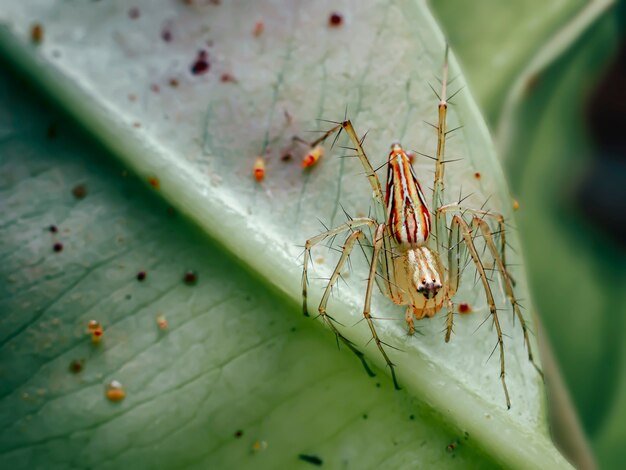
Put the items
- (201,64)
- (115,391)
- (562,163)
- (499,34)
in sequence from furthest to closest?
(562,163), (499,34), (201,64), (115,391)

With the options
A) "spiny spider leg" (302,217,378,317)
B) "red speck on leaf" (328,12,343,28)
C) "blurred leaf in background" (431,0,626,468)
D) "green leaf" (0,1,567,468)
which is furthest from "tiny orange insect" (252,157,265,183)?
"blurred leaf in background" (431,0,626,468)

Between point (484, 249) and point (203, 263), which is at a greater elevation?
point (484, 249)

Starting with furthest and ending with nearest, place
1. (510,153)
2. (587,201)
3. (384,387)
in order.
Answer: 1. (587,201)
2. (510,153)
3. (384,387)

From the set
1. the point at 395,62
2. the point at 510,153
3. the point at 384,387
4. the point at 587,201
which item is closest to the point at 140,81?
the point at 395,62

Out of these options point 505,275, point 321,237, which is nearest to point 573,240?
point 505,275

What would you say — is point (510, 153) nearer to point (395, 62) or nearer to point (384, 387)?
point (395, 62)

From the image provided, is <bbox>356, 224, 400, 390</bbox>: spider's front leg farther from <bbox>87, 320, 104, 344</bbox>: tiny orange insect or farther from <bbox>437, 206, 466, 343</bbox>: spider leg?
<bbox>87, 320, 104, 344</bbox>: tiny orange insect

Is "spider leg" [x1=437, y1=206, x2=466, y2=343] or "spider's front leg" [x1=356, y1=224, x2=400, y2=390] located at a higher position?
"spider leg" [x1=437, y1=206, x2=466, y2=343]

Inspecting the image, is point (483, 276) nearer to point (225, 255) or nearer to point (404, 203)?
point (404, 203)
